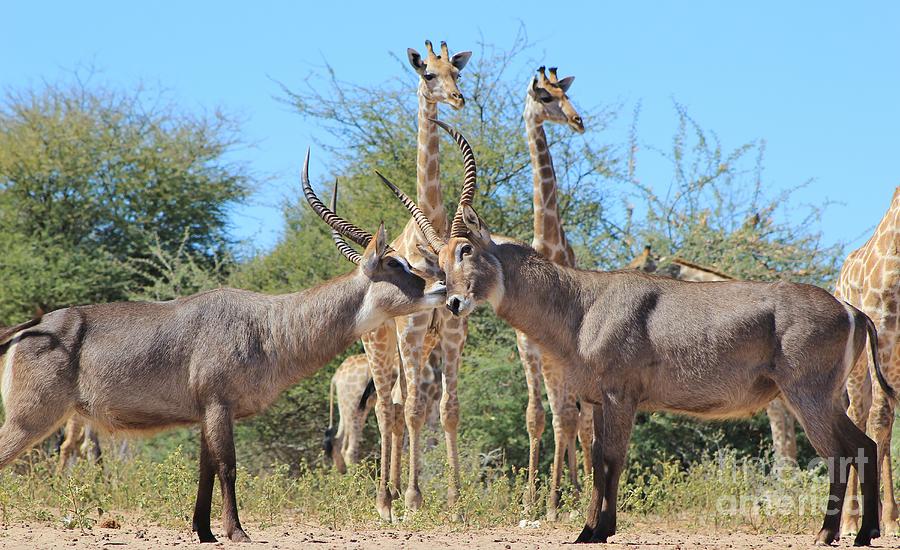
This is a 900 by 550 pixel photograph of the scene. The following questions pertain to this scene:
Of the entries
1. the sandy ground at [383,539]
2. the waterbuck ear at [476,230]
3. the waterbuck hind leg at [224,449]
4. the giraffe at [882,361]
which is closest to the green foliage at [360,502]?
the sandy ground at [383,539]

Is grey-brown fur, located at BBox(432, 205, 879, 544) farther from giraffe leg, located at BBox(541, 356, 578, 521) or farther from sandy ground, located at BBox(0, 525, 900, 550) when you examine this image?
giraffe leg, located at BBox(541, 356, 578, 521)

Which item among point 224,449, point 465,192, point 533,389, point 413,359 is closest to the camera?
point 224,449

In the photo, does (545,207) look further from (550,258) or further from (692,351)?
(692,351)

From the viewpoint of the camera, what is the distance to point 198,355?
9891 mm

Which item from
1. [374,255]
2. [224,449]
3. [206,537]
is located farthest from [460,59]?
[206,537]

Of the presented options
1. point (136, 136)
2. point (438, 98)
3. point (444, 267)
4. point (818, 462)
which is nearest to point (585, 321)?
point (444, 267)

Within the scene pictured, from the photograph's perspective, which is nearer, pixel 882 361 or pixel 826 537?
pixel 826 537

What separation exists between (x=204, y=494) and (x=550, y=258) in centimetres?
501

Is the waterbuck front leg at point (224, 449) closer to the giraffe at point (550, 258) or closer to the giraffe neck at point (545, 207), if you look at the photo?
the giraffe at point (550, 258)

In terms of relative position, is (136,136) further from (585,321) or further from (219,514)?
(585,321)

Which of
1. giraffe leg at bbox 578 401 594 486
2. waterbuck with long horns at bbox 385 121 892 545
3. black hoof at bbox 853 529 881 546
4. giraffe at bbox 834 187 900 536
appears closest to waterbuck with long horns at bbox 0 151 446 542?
waterbuck with long horns at bbox 385 121 892 545

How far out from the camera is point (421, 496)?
1268cm

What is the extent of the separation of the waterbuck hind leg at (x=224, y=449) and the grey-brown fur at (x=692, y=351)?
78.0 inches

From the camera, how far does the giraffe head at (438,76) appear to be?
13375 millimetres
